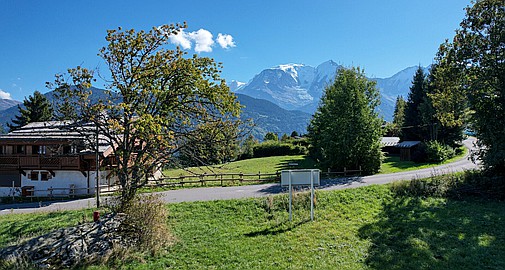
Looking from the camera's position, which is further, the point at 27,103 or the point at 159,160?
the point at 27,103

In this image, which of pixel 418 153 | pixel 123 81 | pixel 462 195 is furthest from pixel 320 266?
pixel 418 153

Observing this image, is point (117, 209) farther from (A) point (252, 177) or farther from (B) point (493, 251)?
(A) point (252, 177)

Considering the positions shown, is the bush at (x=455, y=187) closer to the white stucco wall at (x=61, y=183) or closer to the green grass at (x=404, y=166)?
the green grass at (x=404, y=166)

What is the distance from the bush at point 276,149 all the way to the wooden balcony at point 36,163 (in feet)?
132

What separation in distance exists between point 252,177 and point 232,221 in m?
17.0

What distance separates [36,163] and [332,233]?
30.1 m

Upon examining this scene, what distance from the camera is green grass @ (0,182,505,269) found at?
10.7 m

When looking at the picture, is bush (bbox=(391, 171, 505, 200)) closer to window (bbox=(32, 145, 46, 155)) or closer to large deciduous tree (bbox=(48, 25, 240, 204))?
large deciduous tree (bbox=(48, 25, 240, 204))

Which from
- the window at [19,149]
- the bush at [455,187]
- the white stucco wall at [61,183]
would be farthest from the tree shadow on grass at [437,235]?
the window at [19,149]

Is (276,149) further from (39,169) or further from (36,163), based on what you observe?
(36,163)

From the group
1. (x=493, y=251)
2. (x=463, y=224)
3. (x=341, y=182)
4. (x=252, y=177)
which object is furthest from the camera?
(x=252, y=177)

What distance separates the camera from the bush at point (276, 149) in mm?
63250

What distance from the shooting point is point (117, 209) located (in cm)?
1307

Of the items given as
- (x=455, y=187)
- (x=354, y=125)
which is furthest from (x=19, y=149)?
(x=455, y=187)
